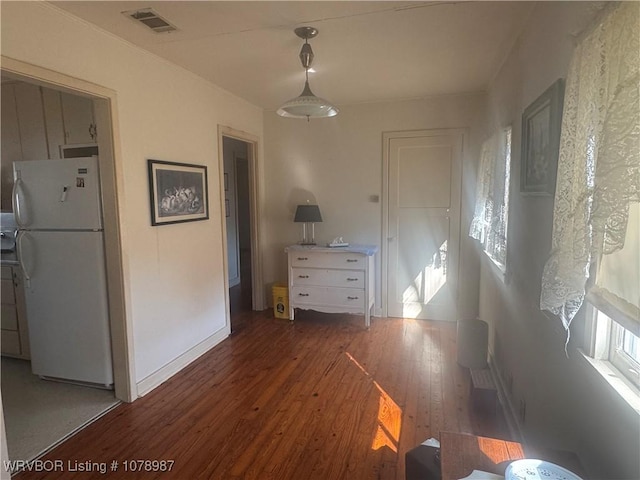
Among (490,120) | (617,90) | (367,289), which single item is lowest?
(367,289)

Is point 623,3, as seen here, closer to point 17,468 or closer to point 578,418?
point 578,418

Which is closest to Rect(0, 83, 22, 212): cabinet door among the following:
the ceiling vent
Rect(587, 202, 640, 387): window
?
the ceiling vent

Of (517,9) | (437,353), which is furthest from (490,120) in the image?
(437,353)

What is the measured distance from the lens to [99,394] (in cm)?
275

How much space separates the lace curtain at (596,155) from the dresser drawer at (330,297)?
2803 mm

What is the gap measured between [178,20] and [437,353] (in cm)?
322

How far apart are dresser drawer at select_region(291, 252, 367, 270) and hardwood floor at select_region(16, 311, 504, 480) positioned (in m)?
0.81

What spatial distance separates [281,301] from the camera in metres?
4.46

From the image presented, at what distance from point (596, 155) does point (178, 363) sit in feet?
10.2

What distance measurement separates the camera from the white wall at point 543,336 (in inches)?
44.2

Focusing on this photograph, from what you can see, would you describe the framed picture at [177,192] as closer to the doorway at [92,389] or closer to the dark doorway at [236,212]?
the doorway at [92,389]

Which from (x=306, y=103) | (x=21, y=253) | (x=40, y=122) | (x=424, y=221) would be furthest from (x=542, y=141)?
(x=40, y=122)

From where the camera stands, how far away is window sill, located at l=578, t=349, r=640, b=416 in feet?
3.28

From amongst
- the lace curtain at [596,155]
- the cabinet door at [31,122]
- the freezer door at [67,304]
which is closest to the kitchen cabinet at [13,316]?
the freezer door at [67,304]
